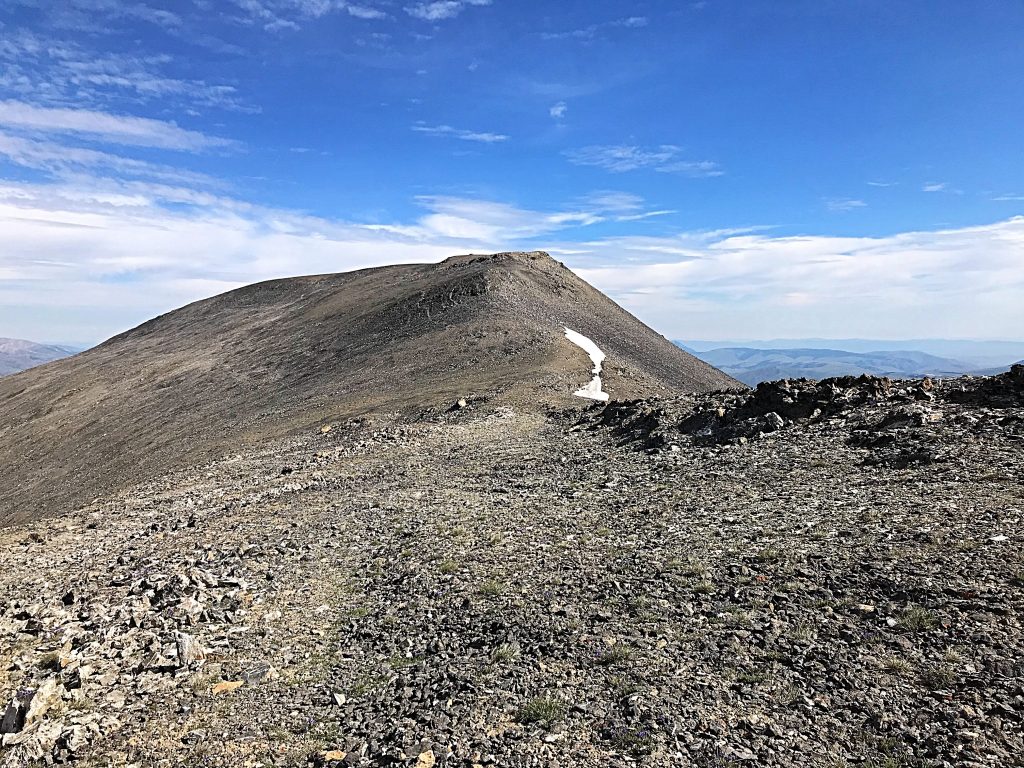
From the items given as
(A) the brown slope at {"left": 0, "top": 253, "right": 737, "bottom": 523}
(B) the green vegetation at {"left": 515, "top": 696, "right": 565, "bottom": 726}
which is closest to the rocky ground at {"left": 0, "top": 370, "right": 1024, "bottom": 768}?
(B) the green vegetation at {"left": 515, "top": 696, "right": 565, "bottom": 726}

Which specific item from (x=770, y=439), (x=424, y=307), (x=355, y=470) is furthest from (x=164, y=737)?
(x=424, y=307)

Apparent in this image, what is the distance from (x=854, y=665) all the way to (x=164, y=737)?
29.9ft

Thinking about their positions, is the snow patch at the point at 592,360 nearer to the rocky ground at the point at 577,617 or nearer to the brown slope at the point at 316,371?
the brown slope at the point at 316,371

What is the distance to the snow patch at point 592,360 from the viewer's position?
122ft

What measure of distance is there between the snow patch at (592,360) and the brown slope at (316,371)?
2.91 ft

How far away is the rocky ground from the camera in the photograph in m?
7.10

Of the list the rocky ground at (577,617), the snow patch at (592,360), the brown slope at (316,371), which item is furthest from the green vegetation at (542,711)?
the snow patch at (592,360)

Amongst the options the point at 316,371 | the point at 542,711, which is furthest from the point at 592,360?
the point at 542,711

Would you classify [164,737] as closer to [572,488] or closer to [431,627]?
[431,627]

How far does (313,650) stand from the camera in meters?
9.77

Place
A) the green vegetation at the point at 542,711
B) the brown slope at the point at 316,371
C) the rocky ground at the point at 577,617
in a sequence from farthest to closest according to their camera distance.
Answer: the brown slope at the point at 316,371
the green vegetation at the point at 542,711
the rocky ground at the point at 577,617

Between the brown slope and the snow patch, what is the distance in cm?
89

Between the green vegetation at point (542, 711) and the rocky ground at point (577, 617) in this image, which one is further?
the green vegetation at point (542, 711)

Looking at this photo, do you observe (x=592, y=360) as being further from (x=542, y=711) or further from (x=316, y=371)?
(x=542, y=711)
